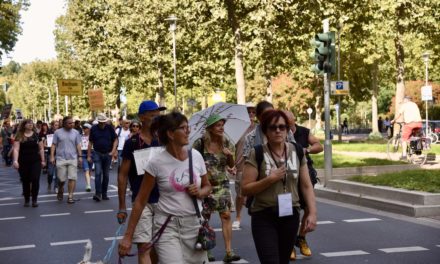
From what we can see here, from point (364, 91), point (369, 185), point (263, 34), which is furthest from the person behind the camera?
point (364, 91)

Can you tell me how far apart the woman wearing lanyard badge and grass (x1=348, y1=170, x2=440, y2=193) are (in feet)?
23.2

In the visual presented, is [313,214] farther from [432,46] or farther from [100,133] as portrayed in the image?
[432,46]

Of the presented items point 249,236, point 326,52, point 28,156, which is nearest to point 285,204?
point 249,236

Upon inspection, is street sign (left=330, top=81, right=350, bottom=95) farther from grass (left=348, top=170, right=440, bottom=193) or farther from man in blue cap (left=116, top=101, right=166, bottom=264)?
man in blue cap (left=116, top=101, right=166, bottom=264)

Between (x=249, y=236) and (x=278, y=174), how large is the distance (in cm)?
494

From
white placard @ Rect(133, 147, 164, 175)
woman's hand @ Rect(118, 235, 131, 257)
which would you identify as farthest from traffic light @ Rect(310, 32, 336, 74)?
woman's hand @ Rect(118, 235, 131, 257)

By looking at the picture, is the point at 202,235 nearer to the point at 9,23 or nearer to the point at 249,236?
the point at 249,236

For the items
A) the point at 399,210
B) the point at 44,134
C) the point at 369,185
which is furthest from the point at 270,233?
the point at 44,134

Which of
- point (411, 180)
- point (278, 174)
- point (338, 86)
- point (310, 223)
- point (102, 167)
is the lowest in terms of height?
point (411, 180)

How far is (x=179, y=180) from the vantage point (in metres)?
4.98

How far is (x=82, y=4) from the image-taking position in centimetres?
4747

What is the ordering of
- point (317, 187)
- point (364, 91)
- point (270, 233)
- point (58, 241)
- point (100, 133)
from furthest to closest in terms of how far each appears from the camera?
point (364, 91)
point (100, 133)
point (317, 187)
point (58, 241)
point (270, 233)

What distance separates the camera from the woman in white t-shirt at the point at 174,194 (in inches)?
195

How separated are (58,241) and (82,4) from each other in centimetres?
3924
